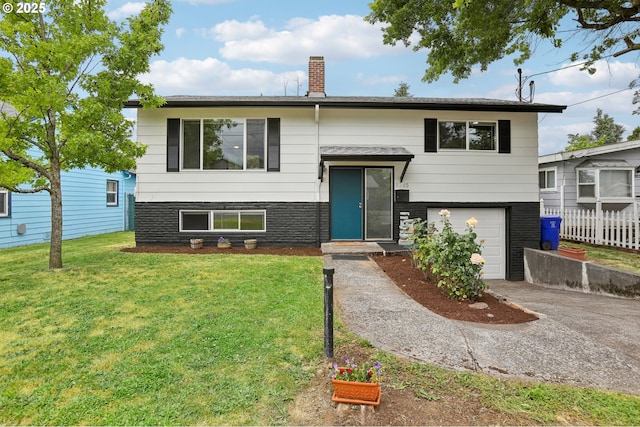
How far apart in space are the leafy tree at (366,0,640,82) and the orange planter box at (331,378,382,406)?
794 cm

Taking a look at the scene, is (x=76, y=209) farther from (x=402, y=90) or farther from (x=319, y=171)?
(x=402, y=90)

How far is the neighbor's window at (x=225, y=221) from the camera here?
1007 centimetres

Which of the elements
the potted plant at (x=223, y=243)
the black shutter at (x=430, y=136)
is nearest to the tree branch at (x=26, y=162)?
the potted plant at (x=223, y=243)

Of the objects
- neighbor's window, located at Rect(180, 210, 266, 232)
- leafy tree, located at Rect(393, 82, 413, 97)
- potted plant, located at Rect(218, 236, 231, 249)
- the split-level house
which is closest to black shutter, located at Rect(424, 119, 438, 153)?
the split-level house

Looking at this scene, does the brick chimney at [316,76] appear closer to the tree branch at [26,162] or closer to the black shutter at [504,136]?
the black shutter at [504,136]

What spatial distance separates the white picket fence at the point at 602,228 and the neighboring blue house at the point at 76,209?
19.3 m

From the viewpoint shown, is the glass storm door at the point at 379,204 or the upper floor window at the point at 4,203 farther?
the upper floor window at the point at 4,203

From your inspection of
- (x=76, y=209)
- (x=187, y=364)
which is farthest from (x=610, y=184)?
(x=76, y=209)

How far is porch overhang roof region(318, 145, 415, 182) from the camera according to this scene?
9.10 metres

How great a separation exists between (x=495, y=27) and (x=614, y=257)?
701 centimetres

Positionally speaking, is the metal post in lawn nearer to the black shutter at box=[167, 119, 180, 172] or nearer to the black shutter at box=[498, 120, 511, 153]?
the black shutter at box=[167, 119, 180, 172]

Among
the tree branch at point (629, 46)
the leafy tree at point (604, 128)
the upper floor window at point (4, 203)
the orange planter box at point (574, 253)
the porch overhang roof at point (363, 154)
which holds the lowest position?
the orange planter box at point (574, 253)

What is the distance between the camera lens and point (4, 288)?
5.43 metres

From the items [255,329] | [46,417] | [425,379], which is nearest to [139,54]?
[255,329]
